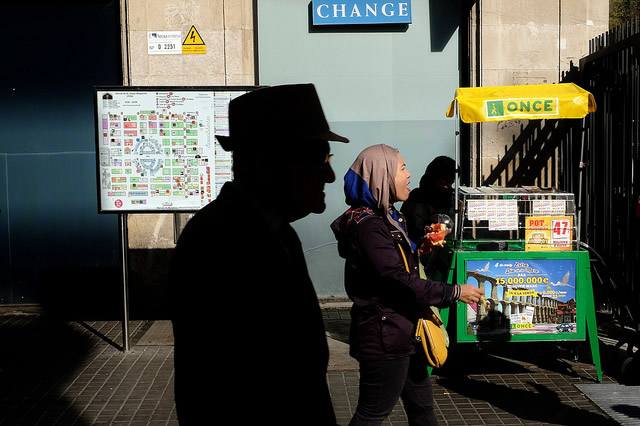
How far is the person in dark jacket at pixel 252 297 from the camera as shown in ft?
5.53

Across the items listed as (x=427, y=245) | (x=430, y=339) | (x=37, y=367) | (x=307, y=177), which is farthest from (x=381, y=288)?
(x=37, y=367)

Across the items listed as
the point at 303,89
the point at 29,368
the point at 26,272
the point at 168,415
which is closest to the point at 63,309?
the point at 26,272

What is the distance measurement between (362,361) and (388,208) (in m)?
0.74

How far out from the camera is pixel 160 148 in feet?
21.7

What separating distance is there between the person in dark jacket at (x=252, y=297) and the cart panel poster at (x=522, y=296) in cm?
391

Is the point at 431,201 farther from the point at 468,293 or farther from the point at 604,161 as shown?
the point at 468,293

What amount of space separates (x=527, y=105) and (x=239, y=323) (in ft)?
15.1

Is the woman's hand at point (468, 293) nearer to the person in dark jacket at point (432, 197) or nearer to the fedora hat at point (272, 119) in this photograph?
the fedora hat at point (272, 119)

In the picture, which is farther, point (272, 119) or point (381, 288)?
point (381, 288)

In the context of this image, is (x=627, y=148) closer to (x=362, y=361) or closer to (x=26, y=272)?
(x=362, y=361)

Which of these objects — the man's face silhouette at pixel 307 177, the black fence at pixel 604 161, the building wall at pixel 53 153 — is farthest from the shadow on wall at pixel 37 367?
the black fence at pixel 604 161

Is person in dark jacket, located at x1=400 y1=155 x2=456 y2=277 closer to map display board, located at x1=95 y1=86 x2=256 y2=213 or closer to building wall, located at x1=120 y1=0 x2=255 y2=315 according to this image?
map display board, located at x1=95 y1=86 x2=256 y2=213

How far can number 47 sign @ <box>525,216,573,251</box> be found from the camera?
570 cm

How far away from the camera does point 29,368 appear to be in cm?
627
